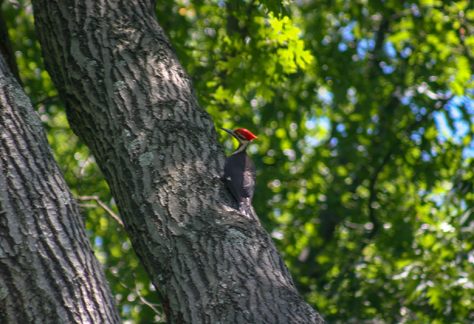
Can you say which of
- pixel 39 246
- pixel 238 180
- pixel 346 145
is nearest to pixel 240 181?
pixel 238 180

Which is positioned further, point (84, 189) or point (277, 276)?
point (84, 189)

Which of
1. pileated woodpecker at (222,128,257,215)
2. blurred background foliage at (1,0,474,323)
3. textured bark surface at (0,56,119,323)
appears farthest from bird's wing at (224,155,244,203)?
blurred background foliage at (1,0,474,323)

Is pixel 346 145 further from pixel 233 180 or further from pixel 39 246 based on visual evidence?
pixel 39 246

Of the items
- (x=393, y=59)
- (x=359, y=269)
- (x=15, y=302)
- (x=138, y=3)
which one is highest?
(x=138, y=3)

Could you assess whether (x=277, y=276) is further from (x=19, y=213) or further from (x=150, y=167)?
(x=19, y=213)

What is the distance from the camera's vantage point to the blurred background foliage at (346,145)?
6586 mm

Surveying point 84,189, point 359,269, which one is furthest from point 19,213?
point 359,269

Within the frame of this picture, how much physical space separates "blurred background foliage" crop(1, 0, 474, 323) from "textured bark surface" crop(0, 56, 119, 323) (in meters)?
3.01

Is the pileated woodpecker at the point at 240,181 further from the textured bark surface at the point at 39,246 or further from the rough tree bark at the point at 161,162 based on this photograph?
the textured bark surface at the point at 39,246

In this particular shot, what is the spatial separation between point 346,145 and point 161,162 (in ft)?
18.6

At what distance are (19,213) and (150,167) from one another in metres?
0.68

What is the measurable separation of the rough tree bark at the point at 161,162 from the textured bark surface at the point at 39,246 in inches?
→ 12.6

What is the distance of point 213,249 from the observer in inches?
118

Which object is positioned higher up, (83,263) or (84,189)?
(83,263)
